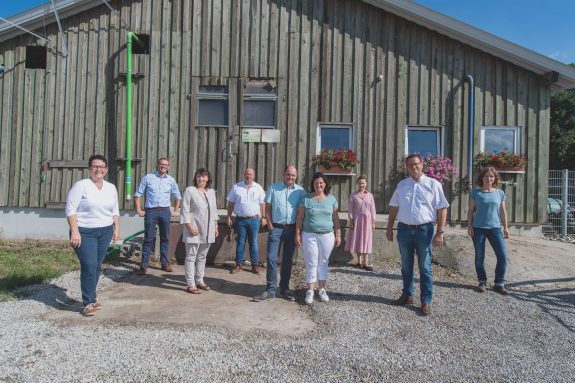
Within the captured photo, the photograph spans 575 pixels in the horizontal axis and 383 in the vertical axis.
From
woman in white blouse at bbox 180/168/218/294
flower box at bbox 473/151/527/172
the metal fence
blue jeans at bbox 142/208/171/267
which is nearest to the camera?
woman in white blouse at bbox 180/168/218/294

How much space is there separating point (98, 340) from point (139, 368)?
2.51ft

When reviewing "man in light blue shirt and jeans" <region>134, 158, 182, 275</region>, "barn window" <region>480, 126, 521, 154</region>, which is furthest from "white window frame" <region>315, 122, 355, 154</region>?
"man in light blue shirt and jeans" <region>134, 158, 182, 275</region>

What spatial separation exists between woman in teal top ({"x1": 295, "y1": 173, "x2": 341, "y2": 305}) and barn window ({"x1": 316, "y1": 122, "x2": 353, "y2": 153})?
364 centimetres

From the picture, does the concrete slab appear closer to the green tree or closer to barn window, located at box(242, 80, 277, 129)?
barn window, located at box(242, 80, 277, 129)

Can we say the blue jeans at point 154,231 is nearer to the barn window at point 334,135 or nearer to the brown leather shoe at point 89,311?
the brown leather shoe at point 89,311

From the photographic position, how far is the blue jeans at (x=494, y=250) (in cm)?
501

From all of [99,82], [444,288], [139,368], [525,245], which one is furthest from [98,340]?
[525,245]

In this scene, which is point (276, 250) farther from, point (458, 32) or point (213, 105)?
point (458, 32)

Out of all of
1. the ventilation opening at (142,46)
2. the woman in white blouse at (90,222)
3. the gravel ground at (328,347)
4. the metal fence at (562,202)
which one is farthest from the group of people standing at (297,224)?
the metal fence at (562,202)

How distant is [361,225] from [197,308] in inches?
121

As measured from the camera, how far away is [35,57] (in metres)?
8.57

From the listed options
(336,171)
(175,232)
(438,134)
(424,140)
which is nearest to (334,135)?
(336,171)

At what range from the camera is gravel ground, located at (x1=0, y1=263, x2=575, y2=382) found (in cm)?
290

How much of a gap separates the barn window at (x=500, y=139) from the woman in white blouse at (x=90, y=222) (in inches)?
291
